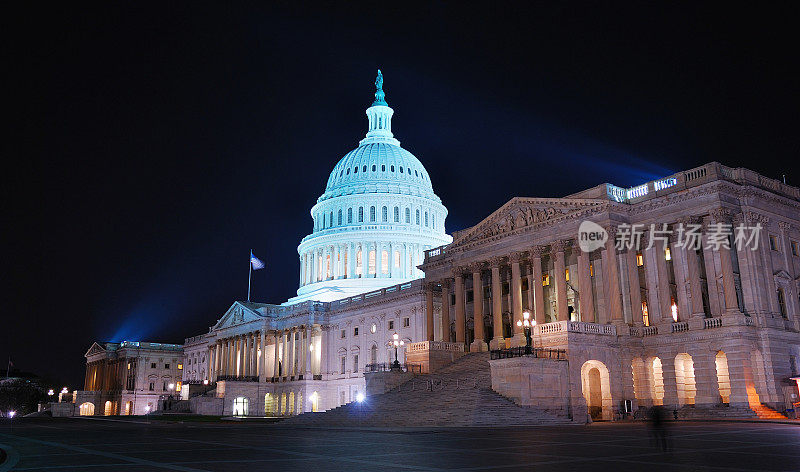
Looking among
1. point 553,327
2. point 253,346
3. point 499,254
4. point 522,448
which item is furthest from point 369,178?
point 522,448

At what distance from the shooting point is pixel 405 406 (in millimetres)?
46781

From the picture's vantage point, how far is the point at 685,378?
166 ft

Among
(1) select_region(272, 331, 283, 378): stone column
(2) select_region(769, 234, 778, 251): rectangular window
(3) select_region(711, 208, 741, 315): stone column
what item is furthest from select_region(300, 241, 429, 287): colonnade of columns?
(3) select_region(711, 208, 741, 315): stone column

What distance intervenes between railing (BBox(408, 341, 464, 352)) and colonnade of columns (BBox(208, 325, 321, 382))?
40537 millimetres

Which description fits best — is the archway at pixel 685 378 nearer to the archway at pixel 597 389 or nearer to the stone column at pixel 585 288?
the archway at pixel 597 389

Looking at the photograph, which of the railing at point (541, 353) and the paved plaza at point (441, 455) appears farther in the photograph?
the railing at point (541, 353)

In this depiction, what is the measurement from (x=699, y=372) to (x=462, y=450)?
32.7 metres

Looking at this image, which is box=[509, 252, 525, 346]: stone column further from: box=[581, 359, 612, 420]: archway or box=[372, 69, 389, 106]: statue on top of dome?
box=[372, 69, 389, 106]: statue on top of dome

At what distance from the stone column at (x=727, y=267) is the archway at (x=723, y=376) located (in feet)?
11.2

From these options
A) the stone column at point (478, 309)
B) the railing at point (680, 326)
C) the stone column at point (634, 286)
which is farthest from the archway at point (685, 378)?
the stone column at point (478, 309)

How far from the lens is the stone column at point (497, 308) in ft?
199

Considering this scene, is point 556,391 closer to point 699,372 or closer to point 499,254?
point 699,372

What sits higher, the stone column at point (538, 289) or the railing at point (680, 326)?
the stone column at point (538, 289)

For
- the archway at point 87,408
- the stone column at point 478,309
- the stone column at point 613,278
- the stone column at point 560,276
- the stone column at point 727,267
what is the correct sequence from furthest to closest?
1. the archway at point 87,408
2. the stone column at point 478,309
3. the stone column at point 560,276
4. the stone column at point 613,278
5. the stone column at point 727,267
